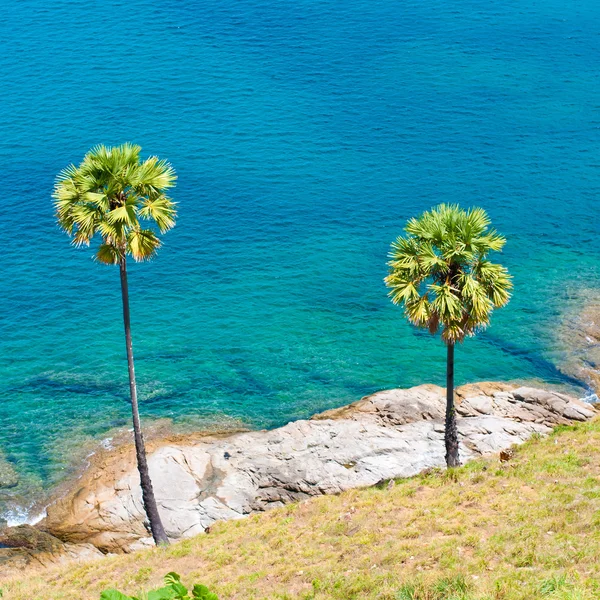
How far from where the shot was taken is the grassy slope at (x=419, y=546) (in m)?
26.1

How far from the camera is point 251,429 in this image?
163ft

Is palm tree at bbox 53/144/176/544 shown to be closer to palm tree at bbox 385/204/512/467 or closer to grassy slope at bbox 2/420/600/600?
palm tree at bbox 385/204/512/467

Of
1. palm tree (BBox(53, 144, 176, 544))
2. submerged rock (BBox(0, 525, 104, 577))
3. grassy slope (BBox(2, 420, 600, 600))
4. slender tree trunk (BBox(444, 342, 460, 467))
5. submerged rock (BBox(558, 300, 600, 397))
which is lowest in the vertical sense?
submerged rock (BBox(0, 525, 104, 577))

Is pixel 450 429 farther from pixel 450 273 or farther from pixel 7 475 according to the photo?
pixel 7 475

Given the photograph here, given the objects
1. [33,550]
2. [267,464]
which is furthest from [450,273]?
[33,550]

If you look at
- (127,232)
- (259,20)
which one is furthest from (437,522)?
(259,20)

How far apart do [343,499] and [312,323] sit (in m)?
24.8

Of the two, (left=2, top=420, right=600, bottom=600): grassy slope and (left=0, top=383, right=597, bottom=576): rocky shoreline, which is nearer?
(left=2, top=420, right=600, bottom=600): grassy slope

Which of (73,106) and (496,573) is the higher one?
(73,106)

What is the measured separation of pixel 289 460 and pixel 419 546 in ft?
49.8

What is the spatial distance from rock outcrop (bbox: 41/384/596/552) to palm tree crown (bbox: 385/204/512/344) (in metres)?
11.6

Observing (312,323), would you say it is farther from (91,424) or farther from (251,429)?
(91,424)

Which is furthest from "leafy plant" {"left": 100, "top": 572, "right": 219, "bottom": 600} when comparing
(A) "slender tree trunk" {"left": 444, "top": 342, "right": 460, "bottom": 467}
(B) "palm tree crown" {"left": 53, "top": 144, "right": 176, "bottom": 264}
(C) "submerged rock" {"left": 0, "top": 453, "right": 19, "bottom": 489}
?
(C) "submerged rock" {"left": 0, "top": 453, "right": 19, "bottom": 489}

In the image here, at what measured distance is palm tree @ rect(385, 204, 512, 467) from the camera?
33.6 metres
